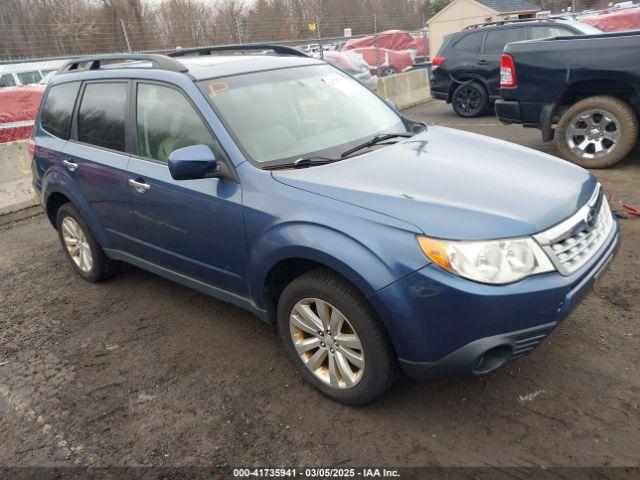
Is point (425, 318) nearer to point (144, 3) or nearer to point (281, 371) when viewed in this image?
point (281, 371)

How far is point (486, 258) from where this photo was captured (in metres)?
2.29

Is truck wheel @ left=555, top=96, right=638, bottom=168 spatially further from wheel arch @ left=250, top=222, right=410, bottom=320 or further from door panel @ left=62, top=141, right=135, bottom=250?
door panel @ left=62, top=141, right=135, bottom=250

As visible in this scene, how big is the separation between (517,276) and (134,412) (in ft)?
7.16

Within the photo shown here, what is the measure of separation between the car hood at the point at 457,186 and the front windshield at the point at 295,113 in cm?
27

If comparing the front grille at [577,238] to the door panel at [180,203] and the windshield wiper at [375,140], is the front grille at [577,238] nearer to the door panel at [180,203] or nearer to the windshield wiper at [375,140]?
the windshield wiper at [375,140]

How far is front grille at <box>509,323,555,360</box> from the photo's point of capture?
235cm

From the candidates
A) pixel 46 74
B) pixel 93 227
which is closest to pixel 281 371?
pixel 93 227

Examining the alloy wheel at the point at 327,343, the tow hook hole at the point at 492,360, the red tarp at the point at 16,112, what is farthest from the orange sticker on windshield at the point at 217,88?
the red tarp at the point at 16,112

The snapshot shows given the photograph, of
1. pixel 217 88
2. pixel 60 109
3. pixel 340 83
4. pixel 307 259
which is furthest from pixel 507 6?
pixel 307 259

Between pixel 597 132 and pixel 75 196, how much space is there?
5.76 metres

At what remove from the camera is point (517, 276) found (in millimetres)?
2289

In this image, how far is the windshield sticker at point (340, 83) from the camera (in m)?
3.79

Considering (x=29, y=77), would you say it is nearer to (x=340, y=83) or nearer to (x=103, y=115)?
(x=103, y=115)

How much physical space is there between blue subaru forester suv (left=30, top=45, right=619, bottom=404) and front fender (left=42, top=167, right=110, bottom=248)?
3cm
